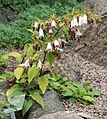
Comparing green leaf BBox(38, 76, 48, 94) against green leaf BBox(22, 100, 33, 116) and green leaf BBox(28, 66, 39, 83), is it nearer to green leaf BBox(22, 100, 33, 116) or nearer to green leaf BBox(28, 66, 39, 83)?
green leaf BBox(28, 66, 39, 83)

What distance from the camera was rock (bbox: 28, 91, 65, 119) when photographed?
13.7ft

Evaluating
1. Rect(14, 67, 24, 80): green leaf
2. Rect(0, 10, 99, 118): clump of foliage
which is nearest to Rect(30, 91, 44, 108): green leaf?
Rect(0, 10, 99, 118): clump of foliage

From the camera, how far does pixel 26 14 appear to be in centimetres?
745

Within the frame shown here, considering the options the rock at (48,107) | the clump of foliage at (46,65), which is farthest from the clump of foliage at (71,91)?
the rock at (48,107)

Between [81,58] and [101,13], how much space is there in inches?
54.7

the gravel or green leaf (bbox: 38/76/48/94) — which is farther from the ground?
green leaf (bbox: 38/76/48/94)

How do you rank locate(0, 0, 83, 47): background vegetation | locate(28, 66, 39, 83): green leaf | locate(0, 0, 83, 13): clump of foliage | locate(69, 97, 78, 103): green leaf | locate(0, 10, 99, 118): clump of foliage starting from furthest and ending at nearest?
locate(0, 0, 83, 13): clump of foliage → locate(0, 0, 83, 47): background vegetation → locate(69, 97, 78, 103): green leaf → locate(28, 66, 39, 83): green leaf → locate(0, 10, 99, 118): clump of foliage

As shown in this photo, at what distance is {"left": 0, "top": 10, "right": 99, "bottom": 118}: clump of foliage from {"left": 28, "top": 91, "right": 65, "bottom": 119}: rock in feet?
0.23

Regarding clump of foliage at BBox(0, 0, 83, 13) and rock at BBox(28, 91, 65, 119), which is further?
clump of foliage at BBox(0, 0, 83, 13)

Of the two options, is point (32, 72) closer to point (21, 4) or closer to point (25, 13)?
point (25, 13)

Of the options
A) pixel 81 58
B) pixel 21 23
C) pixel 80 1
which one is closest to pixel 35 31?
pixel 81 58

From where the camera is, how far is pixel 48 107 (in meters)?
4.23

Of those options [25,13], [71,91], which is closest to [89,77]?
[71,91]

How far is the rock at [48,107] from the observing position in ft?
13.7
